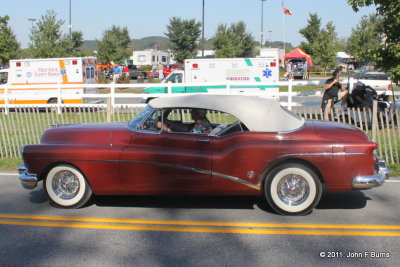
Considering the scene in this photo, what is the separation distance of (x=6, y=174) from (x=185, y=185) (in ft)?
14.5

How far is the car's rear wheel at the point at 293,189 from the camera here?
5.95 meters

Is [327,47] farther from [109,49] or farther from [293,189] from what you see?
[293,189]

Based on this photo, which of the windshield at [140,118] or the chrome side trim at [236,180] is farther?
the windshield at [140,118]

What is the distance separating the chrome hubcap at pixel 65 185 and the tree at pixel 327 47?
133 feet

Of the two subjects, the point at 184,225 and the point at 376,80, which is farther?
the point at 376,80

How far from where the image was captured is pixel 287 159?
596 centimetres

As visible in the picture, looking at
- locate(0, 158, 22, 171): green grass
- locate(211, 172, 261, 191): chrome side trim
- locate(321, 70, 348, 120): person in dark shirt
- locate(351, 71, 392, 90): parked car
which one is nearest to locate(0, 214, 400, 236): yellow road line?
locate(211, 172, 261, 191): chrome side trim

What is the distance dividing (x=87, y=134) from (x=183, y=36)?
51811 millimetres

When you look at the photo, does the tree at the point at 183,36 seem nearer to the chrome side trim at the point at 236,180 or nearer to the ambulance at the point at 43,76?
the ambulance at the point at 43,76

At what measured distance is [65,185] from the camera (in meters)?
6.53

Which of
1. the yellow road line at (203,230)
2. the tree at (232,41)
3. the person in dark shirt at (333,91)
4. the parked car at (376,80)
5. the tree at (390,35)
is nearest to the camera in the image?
the yellow road line at (203,230)

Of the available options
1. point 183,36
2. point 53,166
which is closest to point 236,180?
point 53,166

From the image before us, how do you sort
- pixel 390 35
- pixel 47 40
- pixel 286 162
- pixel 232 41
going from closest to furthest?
pixel 286 162 → pixel 390 35 → pixel 47 40 → pixel 232 41

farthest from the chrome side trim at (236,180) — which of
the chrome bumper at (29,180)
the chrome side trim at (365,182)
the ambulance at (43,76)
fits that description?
the ambulance at (43,76)
